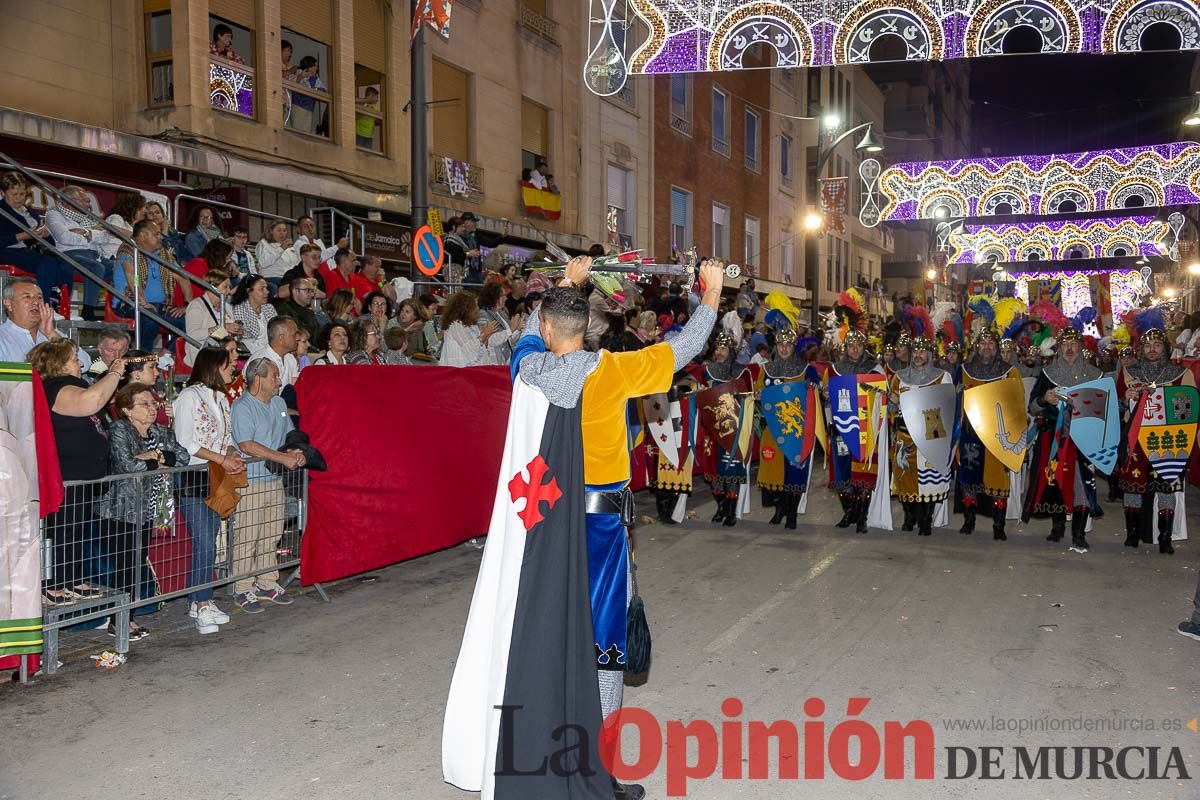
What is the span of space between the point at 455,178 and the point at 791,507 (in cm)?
1030

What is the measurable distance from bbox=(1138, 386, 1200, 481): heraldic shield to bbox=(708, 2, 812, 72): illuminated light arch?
4598mm

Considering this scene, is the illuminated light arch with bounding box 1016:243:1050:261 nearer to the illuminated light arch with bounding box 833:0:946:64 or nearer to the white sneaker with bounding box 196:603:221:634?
the illuminated light arch with bounding box 833:0:946:64

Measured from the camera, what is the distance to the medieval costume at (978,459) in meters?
9.50

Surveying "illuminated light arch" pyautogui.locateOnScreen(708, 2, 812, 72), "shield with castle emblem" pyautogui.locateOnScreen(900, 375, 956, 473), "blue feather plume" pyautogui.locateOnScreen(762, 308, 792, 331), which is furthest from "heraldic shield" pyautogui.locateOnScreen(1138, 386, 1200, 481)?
"blue feather plume" pyautogui.locateOnScreen(762, 308, 792, 331)

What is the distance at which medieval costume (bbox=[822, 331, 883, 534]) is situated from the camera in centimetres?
985

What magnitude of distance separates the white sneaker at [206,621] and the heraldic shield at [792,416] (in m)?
5.76

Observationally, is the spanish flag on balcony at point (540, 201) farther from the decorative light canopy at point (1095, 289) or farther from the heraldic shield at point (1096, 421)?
the decorative light canopy at point (1095, 289)

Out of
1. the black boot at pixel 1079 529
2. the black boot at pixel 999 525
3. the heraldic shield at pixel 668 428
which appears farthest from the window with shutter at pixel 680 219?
the black boot at pixel 1079 529

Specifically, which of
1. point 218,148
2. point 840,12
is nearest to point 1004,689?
point 840,12

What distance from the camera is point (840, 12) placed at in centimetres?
952

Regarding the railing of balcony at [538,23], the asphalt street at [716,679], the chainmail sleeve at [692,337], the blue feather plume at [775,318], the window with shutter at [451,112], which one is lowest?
the asphalt street at [716,679]

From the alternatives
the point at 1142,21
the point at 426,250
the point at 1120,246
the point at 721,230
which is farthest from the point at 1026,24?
the point at 1120,246

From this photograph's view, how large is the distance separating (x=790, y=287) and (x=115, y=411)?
2991 cm

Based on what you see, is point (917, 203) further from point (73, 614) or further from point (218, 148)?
point (73, 614)
